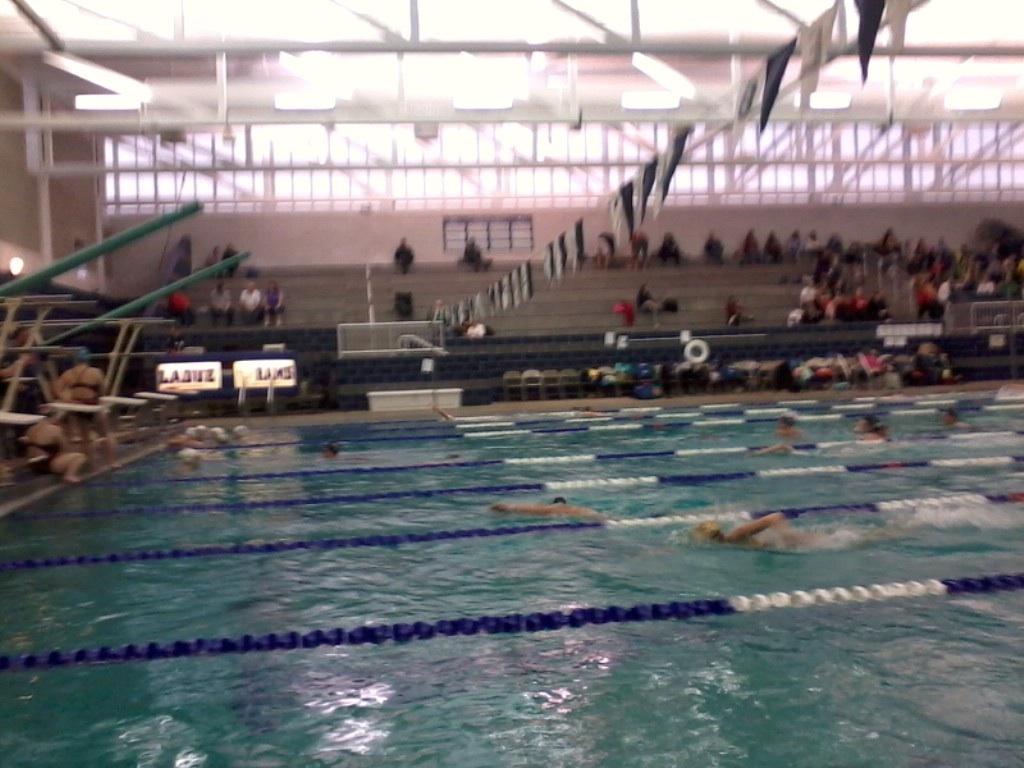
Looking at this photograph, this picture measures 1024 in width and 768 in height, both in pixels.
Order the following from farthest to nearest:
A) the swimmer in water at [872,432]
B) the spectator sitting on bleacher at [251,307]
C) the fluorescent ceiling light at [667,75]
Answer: the spectator sitting on bleacher at [251,307] < the fluorescent ceiling light at [667,75] < the swimmer in water at [872,432]

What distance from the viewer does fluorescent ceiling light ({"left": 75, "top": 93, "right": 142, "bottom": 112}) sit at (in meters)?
14.5

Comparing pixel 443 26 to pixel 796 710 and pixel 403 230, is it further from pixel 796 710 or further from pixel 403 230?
pixel 403 230

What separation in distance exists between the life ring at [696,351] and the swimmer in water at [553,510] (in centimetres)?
1079

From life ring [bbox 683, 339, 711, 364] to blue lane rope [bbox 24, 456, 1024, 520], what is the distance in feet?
28.3

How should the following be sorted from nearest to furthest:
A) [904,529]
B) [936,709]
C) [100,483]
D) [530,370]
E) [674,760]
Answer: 1. [674,760]
2. [936,709]
3. [904,529]
4. [100,483]
5. [530,370]

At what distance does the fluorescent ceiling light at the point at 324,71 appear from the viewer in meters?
12.2

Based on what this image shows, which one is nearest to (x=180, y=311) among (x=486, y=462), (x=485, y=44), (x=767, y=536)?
(x=485, y=44)

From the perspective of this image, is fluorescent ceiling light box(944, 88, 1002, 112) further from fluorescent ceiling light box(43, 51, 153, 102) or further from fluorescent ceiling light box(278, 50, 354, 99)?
fluorescent ceiling light box(43, 51, 153, 102)

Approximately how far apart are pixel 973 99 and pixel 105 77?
1168 cm

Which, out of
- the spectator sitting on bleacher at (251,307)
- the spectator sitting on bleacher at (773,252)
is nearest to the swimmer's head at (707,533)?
the spectator sitting on bleacher at (251,307)

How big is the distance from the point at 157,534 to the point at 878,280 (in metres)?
18.7

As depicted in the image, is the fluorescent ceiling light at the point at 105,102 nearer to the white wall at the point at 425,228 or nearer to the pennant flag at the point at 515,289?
the pennant flag at the point at 515,289

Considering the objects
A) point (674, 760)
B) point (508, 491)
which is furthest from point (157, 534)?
point (674, 760)

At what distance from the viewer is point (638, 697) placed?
2779 mm
